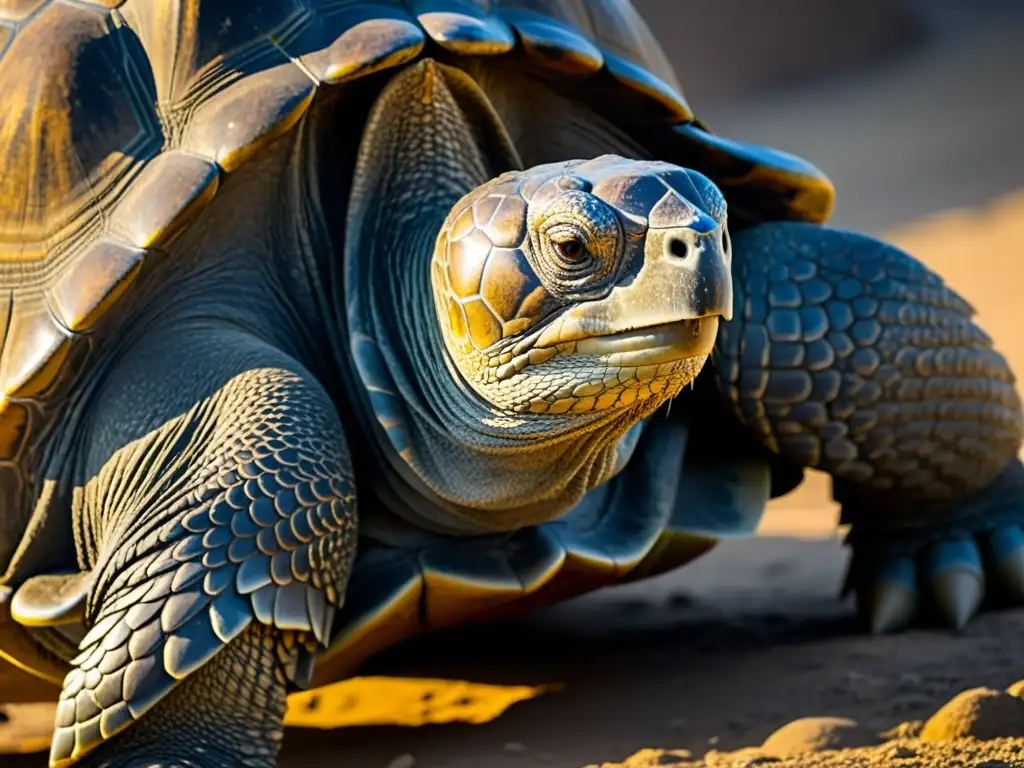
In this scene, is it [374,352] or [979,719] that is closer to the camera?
[979,719]

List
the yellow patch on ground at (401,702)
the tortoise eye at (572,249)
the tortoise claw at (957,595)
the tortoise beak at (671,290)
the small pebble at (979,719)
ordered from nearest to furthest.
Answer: the tortoise beak at (671,290) → the tortoise eye at (572,249) → the small pebble at (979,719) → the yellow patch on ground at (401,702) → the tortoise claw at (957,595)

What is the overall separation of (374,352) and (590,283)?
834 millimetres

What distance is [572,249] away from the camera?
2.72 metres

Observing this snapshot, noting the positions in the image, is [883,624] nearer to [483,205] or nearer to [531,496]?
[531,496]

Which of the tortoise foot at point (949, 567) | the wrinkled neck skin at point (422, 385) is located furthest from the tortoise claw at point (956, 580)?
the wrinkled neck skin at point (422, 385)

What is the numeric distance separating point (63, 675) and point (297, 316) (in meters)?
1.06

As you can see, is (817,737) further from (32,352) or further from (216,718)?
(32,352)

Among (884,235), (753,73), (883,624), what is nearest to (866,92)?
(753,73)

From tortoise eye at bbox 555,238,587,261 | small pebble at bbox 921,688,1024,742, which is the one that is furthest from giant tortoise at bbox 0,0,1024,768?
small pebble at bbox 921,688,1024,742

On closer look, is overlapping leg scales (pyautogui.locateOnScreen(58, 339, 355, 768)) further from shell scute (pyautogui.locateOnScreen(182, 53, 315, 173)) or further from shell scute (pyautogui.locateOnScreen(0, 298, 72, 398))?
shell scute (pyautogui.locateOnScreen(182, 53, 315, 173))

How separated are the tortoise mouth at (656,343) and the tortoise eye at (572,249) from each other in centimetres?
Answer: 16

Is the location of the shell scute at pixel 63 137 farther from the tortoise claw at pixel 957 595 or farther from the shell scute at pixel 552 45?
the tortoise claw at pixel 957 595

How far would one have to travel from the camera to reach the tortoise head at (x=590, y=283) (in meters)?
2.61

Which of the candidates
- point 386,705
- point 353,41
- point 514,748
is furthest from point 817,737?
point 353,41
